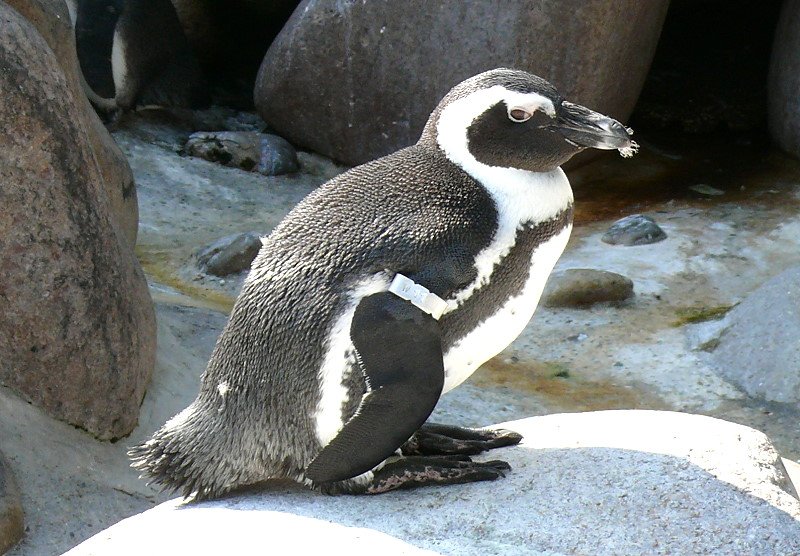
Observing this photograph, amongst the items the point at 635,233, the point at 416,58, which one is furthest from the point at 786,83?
the point at 416,58

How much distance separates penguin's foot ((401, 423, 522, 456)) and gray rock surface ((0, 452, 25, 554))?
1082 millimetres

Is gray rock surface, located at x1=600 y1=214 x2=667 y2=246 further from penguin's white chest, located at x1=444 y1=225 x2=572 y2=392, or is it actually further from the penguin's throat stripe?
the penguin's throat stripe

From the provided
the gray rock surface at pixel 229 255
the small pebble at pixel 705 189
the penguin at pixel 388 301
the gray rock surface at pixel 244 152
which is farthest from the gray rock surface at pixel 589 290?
the penguin at pixel 388 301

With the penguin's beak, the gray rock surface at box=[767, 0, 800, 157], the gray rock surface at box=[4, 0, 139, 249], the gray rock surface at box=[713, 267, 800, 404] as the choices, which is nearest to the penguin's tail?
the penguin's beak

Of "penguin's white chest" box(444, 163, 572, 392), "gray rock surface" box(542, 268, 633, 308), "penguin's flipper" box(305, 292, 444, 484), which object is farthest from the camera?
"gray rock surface" box(542, 268, 633, 308)

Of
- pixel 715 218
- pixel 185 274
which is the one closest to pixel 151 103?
pixel 185 274

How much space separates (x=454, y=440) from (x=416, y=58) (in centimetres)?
400

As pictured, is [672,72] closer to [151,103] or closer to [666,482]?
[151,103]

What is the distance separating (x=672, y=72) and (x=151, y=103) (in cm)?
341

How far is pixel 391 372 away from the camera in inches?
72.9

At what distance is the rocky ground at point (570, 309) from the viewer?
9.84 ft

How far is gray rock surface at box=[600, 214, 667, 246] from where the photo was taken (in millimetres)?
5121

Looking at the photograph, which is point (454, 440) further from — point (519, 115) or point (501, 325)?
point (519, 115)

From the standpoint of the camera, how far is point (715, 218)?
5426 millimetres
